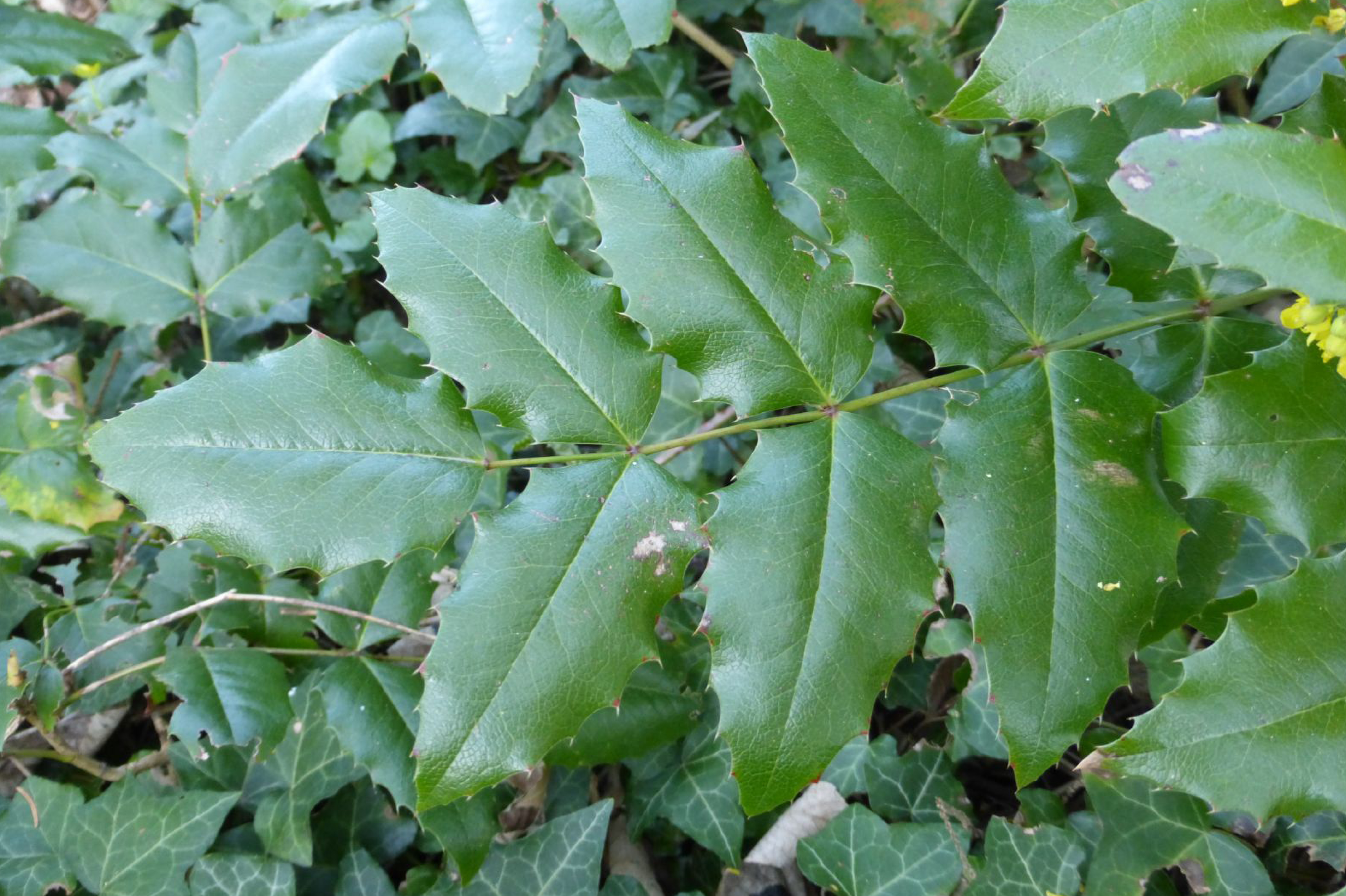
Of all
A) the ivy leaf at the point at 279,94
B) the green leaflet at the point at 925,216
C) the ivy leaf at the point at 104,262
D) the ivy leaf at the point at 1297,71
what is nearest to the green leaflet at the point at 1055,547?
the green leaflet at the point at 925,216

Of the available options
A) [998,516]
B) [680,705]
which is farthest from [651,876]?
[998,516]

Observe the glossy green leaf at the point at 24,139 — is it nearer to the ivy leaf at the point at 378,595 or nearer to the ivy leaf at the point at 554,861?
the ivy leaf at the point at 378,595

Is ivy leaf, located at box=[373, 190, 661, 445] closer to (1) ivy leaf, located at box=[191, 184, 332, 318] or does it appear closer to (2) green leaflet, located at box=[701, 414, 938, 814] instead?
(2) green leaflet, located at box=[701, 414, 938, 814]

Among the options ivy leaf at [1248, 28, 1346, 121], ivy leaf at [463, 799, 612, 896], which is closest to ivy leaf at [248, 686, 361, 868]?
ivy leaf at [463, 799, 612, 896]

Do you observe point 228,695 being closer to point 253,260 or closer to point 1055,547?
point 253,260

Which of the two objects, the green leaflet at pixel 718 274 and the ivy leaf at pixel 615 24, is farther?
the ivy leaf at pixel 615 24
